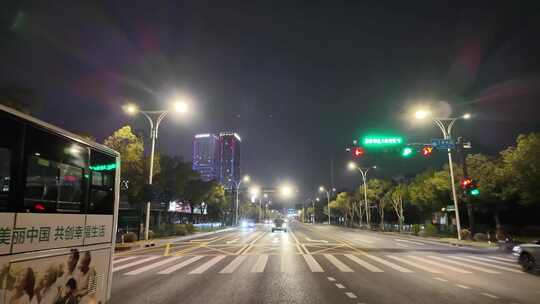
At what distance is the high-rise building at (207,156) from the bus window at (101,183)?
371 feet

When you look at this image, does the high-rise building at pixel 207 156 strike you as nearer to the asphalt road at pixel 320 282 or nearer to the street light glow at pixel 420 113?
the street light glow at pixel 420 113

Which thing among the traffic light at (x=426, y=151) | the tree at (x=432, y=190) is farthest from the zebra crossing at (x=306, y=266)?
the tree at (x=432, y=190)

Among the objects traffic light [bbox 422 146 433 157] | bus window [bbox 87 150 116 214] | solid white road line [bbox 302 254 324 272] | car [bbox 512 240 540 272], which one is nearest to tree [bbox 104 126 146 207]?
solid white road line [bbox 302 254 324 272]

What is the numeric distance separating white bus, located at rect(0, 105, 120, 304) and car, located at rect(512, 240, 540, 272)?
44.4ft

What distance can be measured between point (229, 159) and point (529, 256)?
365 ft

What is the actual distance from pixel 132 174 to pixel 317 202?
385ft

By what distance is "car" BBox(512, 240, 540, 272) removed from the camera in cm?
1195

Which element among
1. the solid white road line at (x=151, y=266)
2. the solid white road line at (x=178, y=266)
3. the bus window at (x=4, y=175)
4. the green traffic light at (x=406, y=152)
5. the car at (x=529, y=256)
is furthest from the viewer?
the green traffic light at (x=406, y=152)

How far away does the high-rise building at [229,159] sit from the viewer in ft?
380

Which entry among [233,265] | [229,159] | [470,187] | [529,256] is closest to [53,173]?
[233,265]

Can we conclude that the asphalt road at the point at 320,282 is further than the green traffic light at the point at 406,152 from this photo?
No

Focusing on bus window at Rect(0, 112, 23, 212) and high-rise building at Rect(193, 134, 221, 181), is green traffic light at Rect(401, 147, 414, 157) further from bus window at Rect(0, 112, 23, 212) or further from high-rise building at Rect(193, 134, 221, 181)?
high-rise building at Rect(193, 134, 221, 181)

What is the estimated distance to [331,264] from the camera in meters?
13.8

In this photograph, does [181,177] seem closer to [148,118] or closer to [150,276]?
[148,118]
